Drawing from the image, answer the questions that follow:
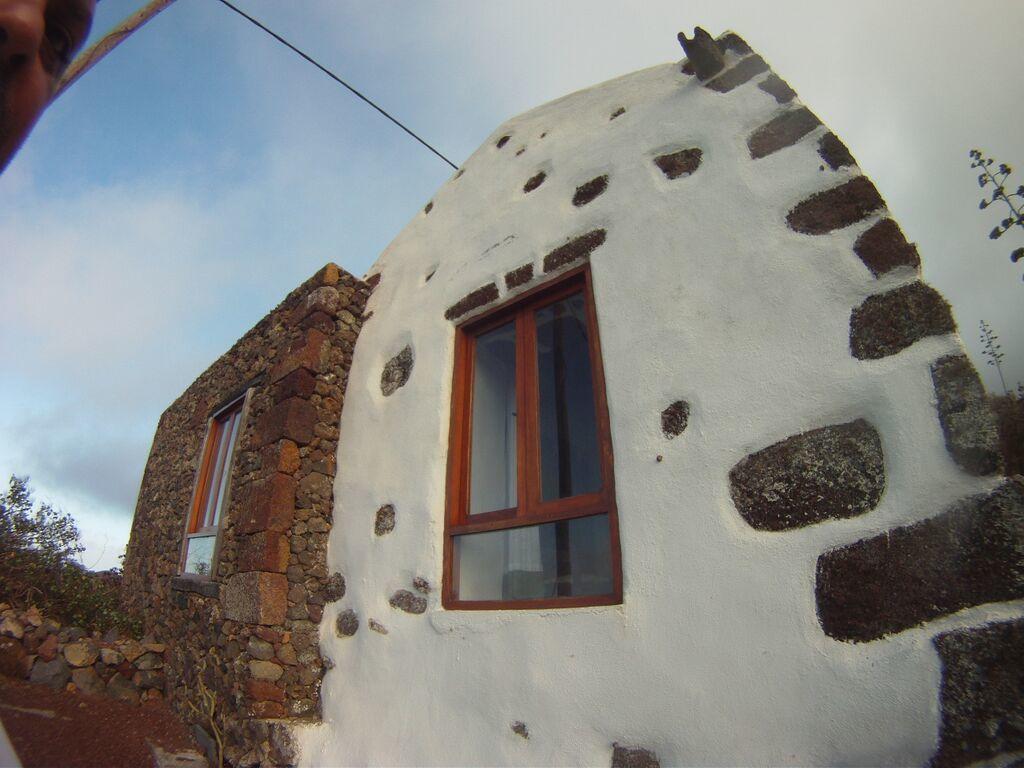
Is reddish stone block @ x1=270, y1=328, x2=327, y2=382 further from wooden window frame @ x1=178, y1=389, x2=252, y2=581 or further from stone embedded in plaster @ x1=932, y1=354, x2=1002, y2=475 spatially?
stone embedded in plaster @ x1=932, y1=354, x2=1002, y2=475

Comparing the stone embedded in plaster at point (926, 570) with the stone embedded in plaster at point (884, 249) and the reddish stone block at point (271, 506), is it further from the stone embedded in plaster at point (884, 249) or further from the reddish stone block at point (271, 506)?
the reddish stone block at point (271, 506)

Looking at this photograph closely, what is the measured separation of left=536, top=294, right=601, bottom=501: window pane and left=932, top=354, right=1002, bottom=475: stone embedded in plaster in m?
1.14

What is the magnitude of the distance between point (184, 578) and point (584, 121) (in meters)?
4.25

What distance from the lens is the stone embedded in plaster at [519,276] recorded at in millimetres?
2725

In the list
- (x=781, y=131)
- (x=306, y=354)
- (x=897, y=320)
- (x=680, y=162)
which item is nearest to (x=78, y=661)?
(x=306, y=354)

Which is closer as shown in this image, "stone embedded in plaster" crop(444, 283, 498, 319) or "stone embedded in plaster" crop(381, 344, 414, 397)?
"stone embedded in plaster" crop(444, 283, 498, 319)

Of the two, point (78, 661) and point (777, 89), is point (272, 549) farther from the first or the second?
point (777, 89)

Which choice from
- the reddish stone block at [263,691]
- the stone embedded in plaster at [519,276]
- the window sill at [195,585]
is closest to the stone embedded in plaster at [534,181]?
the stone embedded in plaster at [519,276]

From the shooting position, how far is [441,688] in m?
2.17

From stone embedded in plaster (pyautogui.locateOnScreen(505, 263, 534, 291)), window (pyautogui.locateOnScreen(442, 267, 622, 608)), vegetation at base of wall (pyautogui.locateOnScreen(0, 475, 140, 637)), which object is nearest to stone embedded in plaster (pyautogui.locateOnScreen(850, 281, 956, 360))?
window (pyautogui.locateOnScreen(442, 267, 622, 608))

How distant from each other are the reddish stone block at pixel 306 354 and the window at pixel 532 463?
113 centimetres

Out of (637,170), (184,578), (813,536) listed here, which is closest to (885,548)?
(813,536)

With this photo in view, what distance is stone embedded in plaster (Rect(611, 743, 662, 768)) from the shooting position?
158 cm

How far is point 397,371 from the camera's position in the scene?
126 inches
